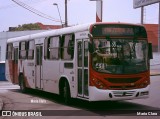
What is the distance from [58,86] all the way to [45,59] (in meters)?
2.22

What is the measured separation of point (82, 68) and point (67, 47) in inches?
72.1

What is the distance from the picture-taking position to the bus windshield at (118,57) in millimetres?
13836

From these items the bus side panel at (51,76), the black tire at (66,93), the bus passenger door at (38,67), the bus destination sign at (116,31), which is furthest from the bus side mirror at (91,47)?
the bus passenger door at (38,67)

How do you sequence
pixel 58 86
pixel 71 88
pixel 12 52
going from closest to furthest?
pixel 71 88, pixel 58 86, pixel 12 52

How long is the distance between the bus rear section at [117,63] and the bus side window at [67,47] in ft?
5.87

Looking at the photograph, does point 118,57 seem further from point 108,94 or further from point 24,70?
point 24,70

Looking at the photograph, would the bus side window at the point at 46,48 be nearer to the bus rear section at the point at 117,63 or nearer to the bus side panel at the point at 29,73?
the bus side panel at the point at 29,73

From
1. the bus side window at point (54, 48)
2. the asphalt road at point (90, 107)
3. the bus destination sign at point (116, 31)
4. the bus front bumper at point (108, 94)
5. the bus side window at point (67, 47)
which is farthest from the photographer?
the bus side window at point (54, 48)

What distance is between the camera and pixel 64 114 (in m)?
13.2

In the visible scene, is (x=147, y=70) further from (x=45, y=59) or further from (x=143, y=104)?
(x=45, y=59)

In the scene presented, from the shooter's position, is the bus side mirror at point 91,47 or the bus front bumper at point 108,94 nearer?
the bus front bumper at point 108,94

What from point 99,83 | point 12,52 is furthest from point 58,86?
point 12,52

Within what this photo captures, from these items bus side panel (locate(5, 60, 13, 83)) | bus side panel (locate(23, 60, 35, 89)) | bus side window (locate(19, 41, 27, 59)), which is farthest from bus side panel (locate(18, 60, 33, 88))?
bus side panel (locate(5, 60, 13, 83))

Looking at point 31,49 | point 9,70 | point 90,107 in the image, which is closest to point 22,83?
point 31,49
